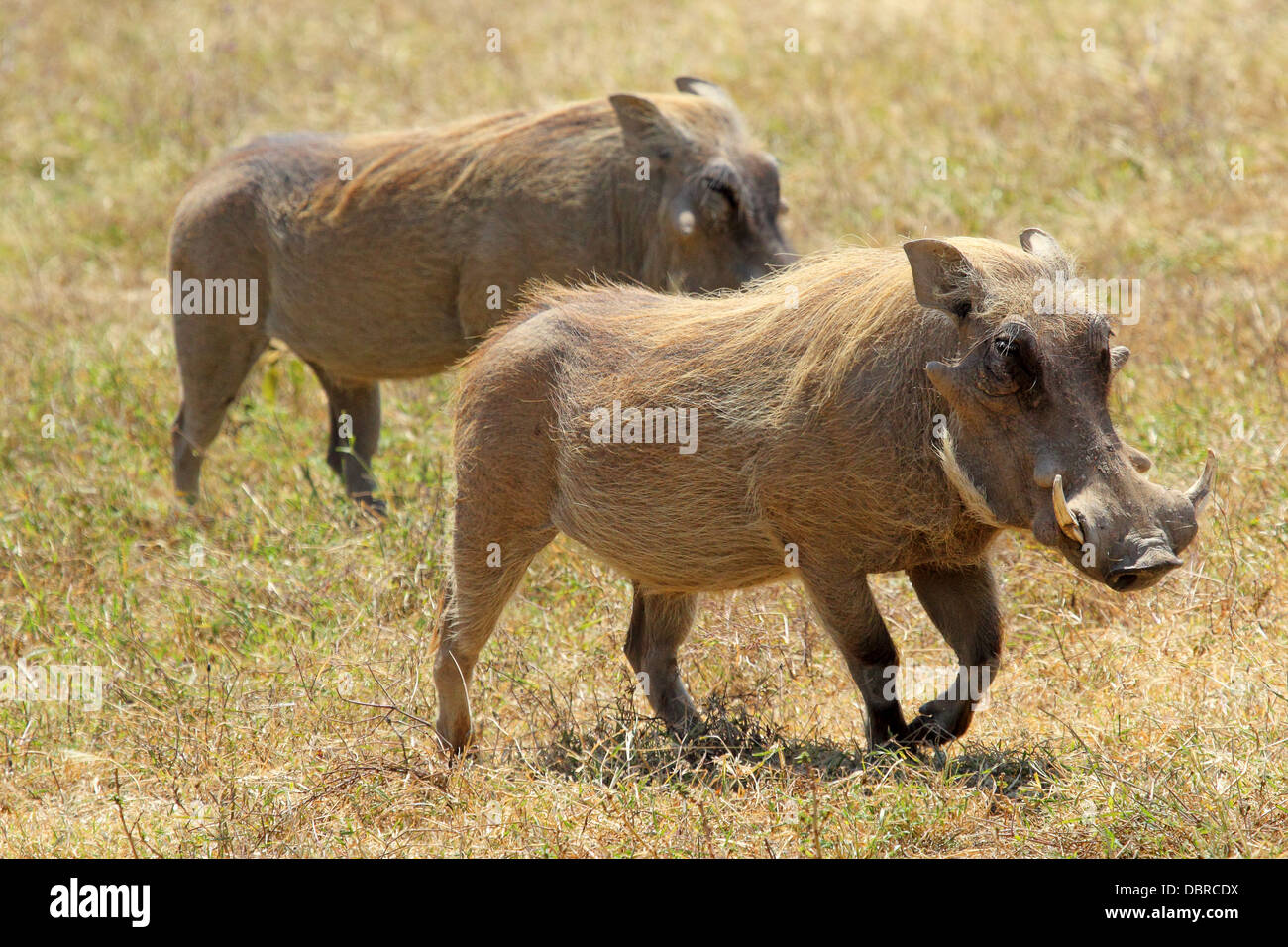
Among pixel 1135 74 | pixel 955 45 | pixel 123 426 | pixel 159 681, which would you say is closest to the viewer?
pixel 159 681

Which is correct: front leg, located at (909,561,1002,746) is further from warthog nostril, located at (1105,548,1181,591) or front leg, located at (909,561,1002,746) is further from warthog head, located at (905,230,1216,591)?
warthog nostril, located at (1105,548,1181,591)

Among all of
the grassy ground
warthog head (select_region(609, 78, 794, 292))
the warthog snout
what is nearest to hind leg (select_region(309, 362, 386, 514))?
the grassy ground

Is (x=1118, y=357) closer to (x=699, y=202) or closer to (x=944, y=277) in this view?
(x=944, y=277)

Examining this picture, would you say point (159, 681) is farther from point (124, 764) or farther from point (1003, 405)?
point (1003, 405)

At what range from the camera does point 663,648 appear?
451 cm

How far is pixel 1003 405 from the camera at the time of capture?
338 cm

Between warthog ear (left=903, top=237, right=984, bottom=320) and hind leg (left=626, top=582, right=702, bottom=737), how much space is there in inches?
54.8

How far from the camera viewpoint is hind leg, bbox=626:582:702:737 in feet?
14.7

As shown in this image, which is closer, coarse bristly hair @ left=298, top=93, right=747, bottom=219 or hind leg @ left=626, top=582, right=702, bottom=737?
hind leg @ left=626, top=582, right=702, bottom=737

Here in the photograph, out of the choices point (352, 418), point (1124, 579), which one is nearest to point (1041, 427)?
point (1124, 579)

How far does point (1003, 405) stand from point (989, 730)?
3.74 ft

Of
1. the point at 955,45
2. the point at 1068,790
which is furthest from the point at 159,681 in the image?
the point at 955,45

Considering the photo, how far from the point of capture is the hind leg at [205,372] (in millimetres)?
6625

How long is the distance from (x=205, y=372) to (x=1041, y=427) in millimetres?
4329
